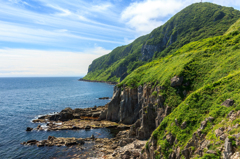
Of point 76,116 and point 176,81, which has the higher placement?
point 176,81

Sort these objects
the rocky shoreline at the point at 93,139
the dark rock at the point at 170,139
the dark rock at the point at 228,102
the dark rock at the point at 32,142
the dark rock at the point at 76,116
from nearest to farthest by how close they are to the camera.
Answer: the dark rock at the point at 228,102, the dark rock at the point at 170,139, the rocky shoreline at the point at 93,139, the dark rock at the point at 32,142, the dark rock at the point at 76,116

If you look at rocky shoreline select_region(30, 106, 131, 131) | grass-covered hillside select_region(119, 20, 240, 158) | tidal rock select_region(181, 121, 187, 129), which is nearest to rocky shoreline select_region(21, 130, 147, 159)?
grass-covered hillside select_region(119, 20, 240, 158)

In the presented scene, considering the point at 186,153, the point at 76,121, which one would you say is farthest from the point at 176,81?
the point at 76,121

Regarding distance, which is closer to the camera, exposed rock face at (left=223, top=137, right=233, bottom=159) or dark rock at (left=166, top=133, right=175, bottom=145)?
exposed rock face at (left=223, top=137, right=233, bottom=159)

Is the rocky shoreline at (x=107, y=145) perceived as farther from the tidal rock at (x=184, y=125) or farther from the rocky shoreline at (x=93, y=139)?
the tidal rock at (x=184, y=125)

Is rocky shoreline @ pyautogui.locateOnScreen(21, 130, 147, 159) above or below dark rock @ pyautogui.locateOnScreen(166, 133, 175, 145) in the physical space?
below

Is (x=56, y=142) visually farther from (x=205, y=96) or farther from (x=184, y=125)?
(x=205, y=96)

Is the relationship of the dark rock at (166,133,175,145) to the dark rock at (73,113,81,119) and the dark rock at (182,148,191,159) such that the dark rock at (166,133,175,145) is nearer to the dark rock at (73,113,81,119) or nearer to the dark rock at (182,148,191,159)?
the dark rock at (182,148,191,159)

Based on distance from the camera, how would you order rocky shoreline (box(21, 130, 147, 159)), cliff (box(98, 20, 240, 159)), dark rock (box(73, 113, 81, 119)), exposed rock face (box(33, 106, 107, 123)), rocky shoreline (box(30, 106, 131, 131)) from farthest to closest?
dark rock (box(73, 113, 81, 119))
exposed rock face (box(33, 106, 107, 123))
rocky shoreline (box(30, 106, 131, 131))
rocky shoreline (box(21, 130, 147, 159))
cliff (box(98, 20, 240, 159))

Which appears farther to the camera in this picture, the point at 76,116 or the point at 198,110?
the point at 76,116

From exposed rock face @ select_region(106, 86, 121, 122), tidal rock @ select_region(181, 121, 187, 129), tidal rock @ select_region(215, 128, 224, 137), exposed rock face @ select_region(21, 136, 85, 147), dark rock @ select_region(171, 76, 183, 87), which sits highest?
dark rock @ select_region(171, 76, 183, 87)

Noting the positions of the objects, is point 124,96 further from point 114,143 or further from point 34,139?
point 34,139

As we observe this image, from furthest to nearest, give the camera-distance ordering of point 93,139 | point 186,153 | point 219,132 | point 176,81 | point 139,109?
point 139,109 < point 93,139 < point 176,81 < point 186,153 < point 219,132

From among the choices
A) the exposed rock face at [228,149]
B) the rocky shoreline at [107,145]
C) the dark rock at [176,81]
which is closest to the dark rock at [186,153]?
the exposed rock face at [228,149]
